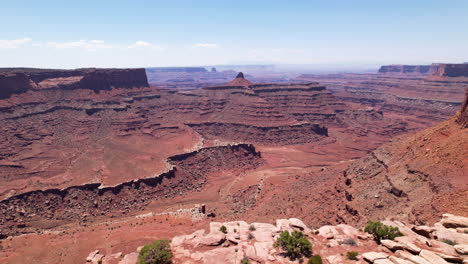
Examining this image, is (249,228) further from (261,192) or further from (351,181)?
(261,192)

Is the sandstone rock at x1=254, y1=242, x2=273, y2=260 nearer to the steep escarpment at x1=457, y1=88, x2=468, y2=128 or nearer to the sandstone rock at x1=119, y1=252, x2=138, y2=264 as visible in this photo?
the sandstone rock at x1=119, y1=252, x2=138, y2=264

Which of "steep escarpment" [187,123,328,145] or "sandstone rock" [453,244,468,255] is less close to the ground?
"sandstone rock" [453,244,468,255]

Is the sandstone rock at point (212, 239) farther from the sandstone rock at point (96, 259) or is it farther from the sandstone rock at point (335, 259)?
the sandstone rock at point (96, 259)

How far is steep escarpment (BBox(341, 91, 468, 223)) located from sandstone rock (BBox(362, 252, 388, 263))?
33.9 feet

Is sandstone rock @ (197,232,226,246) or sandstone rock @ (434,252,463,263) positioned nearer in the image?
sandstone rock @ (434,252,463,263)

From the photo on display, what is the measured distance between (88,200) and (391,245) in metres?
57.4

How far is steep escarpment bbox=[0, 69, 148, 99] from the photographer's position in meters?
96.5

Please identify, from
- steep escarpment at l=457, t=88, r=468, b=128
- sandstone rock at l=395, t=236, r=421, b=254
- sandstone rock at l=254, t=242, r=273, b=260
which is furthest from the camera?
steep escarpment at l=457, t=88, r=468, b=128

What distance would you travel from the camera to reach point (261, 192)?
6272cm

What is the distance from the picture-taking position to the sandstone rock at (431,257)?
18.9 metres

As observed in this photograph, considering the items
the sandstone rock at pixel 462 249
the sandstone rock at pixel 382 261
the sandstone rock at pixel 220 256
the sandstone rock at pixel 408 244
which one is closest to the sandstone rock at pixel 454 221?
the sandstone rock at pixel 408 244

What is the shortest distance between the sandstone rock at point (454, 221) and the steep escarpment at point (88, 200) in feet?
174

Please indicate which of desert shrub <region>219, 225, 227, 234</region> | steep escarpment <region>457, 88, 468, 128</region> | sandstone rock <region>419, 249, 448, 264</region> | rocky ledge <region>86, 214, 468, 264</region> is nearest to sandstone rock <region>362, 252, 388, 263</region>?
rocky ledge <region>86, 214, 468, 264</region>

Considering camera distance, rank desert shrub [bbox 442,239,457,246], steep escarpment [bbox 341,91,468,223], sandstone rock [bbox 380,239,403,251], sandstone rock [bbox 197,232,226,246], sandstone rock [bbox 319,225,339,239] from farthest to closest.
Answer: steep escarpment [bbox 341,91,468,223], sandstone rock [bbox 197,232,226,246], sandstone rock [bbox 319,225,339,239], sandstone rock [bbox 380,239,403,251], desert shrub [bbox 442,239,457,246]
